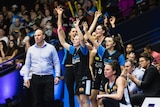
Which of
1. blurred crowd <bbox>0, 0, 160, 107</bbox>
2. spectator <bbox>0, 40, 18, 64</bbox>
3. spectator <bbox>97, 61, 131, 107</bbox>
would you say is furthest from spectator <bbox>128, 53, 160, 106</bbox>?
spectator <bbox>0, 40, 18, 64</bbox>

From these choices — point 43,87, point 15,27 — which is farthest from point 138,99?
point 15,27

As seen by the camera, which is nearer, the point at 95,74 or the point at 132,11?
the point at 95,74

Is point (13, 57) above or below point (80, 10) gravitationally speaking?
below

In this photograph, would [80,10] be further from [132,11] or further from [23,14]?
[23,14]

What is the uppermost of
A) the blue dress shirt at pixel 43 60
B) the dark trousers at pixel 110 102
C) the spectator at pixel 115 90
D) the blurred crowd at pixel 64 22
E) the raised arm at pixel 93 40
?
the blurred crowd at pixel 64 22

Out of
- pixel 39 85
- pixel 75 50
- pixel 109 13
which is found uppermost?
pixel 109 13

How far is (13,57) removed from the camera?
495 inches

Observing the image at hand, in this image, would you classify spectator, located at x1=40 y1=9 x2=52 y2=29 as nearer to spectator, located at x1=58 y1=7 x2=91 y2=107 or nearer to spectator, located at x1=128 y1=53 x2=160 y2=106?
spectator, located at x1=58 y1=7 x2=91 y2=107

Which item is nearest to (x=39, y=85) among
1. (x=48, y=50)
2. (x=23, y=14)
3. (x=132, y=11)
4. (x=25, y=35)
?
(x=48, y=50)

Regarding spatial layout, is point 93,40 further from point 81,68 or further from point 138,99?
point 138,99

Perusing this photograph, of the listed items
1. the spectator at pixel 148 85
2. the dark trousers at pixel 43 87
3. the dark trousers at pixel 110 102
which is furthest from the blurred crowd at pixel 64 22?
the dark trousers at pixel 110 102

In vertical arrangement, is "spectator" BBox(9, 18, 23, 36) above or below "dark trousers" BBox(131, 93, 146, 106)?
above

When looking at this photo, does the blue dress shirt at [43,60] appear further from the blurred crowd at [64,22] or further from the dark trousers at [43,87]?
the blurred crowd at [64,22]

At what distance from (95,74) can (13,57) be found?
10.5 feet
